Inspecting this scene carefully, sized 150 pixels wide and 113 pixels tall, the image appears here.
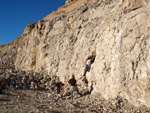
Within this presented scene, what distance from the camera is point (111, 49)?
706 cm

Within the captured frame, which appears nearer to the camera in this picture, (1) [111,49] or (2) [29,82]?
(1) [111,49]

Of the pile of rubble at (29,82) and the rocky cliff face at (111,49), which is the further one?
the pile of rubble at (29,82)

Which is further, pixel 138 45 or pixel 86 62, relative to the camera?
pixel 86 62

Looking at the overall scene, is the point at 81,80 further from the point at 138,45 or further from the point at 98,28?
the point at 138,45

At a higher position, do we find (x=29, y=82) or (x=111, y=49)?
(x=111, y=49)

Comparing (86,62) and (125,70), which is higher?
(86,62)

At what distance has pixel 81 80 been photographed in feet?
29.3

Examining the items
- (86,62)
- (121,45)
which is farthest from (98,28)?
(121,45)

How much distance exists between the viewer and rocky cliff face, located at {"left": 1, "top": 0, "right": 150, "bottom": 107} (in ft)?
18.8

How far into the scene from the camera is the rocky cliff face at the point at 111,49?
5.72 metres

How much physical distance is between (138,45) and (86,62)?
11.7 feet

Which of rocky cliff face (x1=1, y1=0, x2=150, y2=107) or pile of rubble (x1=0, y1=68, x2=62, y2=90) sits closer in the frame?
rocky cliff face (x1=1, y1=0, x2=150, y2=107)

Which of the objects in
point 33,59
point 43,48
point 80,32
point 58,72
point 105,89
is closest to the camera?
point 105,89

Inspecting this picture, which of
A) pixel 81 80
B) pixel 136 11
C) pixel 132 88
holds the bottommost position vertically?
pixel 132 88
